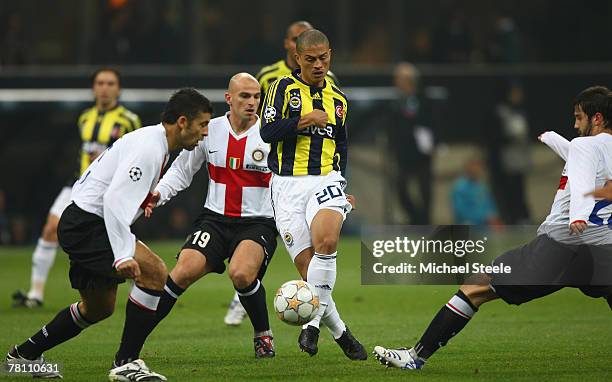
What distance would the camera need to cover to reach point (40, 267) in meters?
13.5

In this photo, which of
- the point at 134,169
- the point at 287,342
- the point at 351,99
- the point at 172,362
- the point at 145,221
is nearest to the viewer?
the point at 134,169

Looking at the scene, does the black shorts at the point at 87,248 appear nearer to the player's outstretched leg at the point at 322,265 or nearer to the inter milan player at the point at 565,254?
the player's outstretched leg at the point at 322,265

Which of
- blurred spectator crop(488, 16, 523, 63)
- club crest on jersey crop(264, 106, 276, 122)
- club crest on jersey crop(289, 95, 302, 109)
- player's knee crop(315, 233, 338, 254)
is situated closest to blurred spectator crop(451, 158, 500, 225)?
blurred spectator crop(488, 16, 523, 63)

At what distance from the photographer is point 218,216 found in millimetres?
9750

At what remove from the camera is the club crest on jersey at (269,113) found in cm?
930

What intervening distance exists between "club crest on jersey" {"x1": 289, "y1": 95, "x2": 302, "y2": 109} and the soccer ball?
143cm

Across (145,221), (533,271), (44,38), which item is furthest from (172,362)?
(44,38)

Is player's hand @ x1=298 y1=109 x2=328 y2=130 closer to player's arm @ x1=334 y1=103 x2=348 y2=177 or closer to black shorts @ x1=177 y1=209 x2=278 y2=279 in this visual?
player's arm @ x1=334 y1=103 x2=348 y2=177

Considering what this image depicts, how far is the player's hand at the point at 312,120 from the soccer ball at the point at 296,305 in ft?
3.95

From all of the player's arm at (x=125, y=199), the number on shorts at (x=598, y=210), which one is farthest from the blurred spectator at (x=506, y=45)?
the player's arm at (x=125, y=199)

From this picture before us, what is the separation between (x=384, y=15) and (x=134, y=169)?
1679 centimetres

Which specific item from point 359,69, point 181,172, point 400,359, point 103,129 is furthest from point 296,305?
point 359,69

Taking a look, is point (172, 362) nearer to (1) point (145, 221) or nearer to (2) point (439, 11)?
(1) point (145, 221)

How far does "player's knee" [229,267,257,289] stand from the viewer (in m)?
9.38
